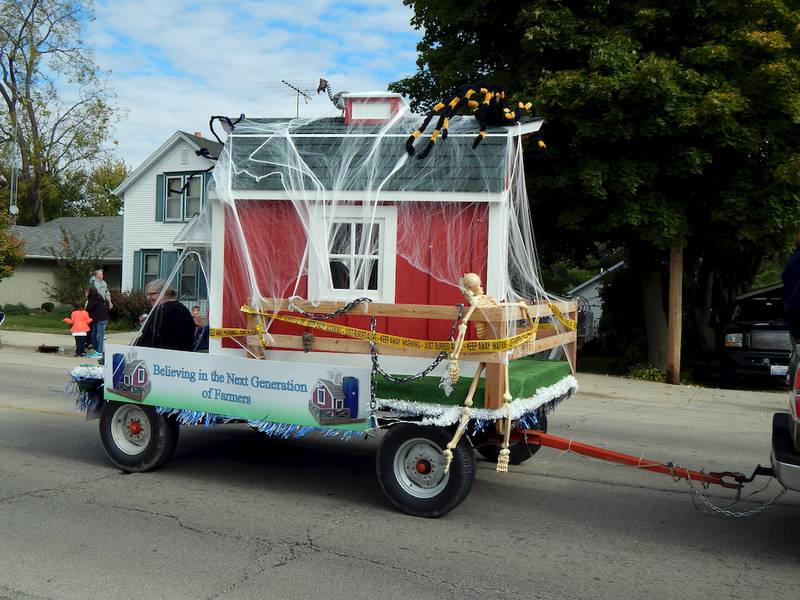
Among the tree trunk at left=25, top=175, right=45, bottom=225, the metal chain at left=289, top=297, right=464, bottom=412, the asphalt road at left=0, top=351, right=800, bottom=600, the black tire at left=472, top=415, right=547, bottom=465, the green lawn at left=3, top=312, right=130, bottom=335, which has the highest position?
the tree trunk at left=25, top=175, right=45, bottom=225

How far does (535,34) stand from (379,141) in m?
9.49

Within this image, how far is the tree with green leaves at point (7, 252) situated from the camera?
944 inches

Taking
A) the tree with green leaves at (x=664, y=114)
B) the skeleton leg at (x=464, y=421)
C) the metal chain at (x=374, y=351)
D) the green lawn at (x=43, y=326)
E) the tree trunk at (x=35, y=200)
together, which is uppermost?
the tree trunk at (x=35, y=200)

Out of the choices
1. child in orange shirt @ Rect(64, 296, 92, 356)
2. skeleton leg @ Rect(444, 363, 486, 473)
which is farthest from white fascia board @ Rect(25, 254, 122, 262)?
skeleton leg @ Rect(444, 363, 486, 473)

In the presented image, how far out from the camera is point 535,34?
1520cm

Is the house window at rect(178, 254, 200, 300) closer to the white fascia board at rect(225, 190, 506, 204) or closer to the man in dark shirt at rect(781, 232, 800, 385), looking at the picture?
the white fascia board at rect(225, 190, 506, 204)

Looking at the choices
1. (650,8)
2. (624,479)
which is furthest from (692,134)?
(624,479)

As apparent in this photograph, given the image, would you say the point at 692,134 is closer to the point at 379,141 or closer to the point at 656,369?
the point at 656,369

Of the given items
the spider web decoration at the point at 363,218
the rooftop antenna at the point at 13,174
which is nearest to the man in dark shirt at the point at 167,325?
the spider web decoration at the point at 363,218

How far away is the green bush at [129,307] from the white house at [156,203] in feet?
8.62

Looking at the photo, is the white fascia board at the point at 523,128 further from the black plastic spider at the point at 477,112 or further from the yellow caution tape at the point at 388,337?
the yellow caution tape at the point at 388,337

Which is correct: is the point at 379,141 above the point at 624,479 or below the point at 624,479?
above

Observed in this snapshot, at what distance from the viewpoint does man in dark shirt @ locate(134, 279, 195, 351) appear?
726 cm

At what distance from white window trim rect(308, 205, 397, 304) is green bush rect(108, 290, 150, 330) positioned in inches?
897
